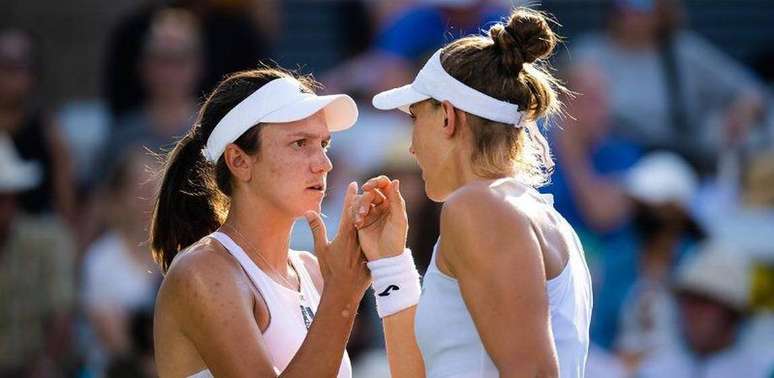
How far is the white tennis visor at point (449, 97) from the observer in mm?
3535

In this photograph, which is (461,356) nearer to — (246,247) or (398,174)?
(246,247)

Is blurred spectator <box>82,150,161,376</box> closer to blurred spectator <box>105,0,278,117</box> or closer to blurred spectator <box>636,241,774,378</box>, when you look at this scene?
blurred spectator <box>105,0,278,117</box>

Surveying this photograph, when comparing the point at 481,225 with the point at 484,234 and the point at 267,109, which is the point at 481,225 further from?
the point at 267,109

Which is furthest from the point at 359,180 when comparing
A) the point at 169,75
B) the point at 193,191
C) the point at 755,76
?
the point at 193,191

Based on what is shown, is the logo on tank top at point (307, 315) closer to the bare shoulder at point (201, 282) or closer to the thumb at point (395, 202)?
the bare shoulder at point (201, 282)

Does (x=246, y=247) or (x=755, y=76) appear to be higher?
(x=246, y=247)

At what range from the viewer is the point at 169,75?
7551 mm

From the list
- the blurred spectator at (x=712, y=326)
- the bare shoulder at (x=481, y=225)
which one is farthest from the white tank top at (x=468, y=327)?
the blurred spectator at (x=712, y=326)

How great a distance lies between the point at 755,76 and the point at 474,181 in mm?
4944

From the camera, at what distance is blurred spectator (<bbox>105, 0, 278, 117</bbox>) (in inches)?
302

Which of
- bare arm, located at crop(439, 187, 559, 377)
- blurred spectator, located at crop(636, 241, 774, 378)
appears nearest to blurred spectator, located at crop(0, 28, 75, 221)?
blurred spectator, located at crop(636, 241, 774, 378)

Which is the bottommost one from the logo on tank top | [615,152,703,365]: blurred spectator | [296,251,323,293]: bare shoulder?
[615,152,703,365]: blurred spectator

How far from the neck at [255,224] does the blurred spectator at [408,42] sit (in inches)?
131

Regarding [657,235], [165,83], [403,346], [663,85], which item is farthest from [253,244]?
[663,85]
